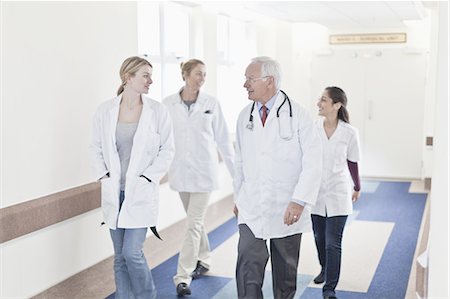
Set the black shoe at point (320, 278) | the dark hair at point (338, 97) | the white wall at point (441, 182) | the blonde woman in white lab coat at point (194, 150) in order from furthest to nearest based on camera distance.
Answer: the black shoe at point (320, 278), the blonde woman in white lab coat at point (194, 150), the dark hair at point (338, 97), the white wall at point (441, 182)

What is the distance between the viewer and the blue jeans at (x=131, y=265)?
384 cm

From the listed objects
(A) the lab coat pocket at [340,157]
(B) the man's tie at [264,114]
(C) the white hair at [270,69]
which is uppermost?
(C) the white hair at [270,69]

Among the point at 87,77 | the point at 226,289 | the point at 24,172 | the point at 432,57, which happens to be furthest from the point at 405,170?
the point at 24,172

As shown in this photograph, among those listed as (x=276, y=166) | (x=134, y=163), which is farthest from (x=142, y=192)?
(x=276, y=166)

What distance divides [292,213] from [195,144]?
5.01ft

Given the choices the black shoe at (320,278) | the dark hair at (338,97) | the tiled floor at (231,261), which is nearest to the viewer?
the dark hair at (338,97)

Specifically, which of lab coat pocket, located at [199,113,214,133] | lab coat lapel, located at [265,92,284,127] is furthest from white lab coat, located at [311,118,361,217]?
lab coat pocket, located at [199,113,214,133]

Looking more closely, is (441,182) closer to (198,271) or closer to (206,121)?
(206,121)

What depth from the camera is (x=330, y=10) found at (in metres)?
7.81

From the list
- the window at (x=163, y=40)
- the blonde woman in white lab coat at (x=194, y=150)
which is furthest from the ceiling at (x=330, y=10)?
the blonde woman in white lab coat at (x=194, y=150)

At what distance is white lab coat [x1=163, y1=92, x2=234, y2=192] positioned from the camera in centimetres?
471

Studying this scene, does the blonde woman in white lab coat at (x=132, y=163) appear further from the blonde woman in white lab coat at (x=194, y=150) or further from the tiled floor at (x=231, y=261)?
the blonde woman in white lab coat at (x=194, y=150)

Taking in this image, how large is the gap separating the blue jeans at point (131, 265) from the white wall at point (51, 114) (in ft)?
1.54

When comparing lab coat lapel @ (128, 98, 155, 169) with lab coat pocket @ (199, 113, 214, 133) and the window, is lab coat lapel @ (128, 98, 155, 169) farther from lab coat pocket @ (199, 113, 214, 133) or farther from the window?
the window
